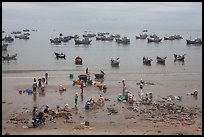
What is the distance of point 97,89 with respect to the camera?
24734 mm

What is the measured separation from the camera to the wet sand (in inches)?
602

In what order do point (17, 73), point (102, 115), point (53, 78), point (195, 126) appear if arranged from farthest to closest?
point (17, 73) → point (53, 78) → point (102, 115) → point (195, 126)

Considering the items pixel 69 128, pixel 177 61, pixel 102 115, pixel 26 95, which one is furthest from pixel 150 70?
pixel 69 128

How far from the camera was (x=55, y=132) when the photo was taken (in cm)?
1481

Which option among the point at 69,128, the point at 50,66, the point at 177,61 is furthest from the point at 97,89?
the point at 177,61

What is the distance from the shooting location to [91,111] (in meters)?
18.5

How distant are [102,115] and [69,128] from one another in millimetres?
2652

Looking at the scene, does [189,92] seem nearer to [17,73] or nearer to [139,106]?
[139,106]

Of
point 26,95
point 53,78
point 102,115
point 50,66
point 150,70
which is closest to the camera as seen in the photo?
point 102,115

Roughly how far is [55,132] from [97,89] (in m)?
10.1

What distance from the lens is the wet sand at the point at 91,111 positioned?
1528 cm

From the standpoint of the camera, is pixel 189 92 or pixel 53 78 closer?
pixel 189 92

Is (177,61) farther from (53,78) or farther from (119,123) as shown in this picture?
(119,123)

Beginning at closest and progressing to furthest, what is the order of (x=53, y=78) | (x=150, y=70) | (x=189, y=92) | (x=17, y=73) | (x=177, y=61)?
(x=189, y=92) < (x=53, y=78) < (x=17, y=73) < (x=150, y=70) < (x=177, y=61)
